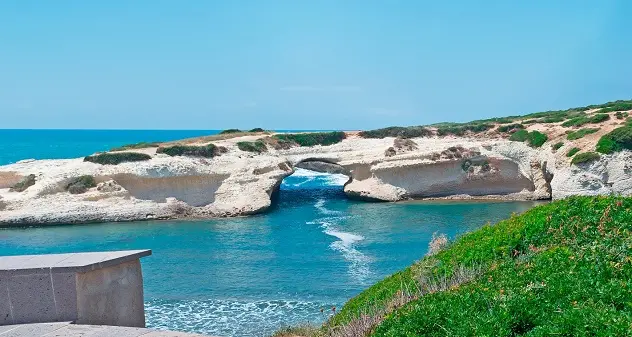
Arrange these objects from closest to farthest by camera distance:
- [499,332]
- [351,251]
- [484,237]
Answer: [499,332] < [484,237] < [351,251]

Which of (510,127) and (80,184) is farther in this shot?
A: (510,127)

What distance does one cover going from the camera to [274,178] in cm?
4147

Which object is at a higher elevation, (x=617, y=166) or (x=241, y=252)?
(x=617, y=166)

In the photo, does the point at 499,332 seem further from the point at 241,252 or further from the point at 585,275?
the point at 241,252

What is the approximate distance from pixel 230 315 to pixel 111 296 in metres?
10.5

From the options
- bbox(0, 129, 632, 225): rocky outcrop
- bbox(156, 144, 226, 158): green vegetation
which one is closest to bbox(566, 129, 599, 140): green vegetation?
bbox(0, 129, 632, 225): rocky outcrop

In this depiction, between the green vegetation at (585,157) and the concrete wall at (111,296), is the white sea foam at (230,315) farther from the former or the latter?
the green vegetation at (585,157)

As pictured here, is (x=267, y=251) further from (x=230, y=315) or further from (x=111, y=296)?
(x=111, y=296)

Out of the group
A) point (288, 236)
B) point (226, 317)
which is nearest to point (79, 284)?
point (226, 317)

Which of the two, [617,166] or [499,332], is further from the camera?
[617,166]

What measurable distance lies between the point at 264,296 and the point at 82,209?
21.0m

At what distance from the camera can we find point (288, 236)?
3011 centimetres

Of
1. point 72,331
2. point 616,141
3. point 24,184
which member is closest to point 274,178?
point 24,184

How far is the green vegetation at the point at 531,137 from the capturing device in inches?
1742
